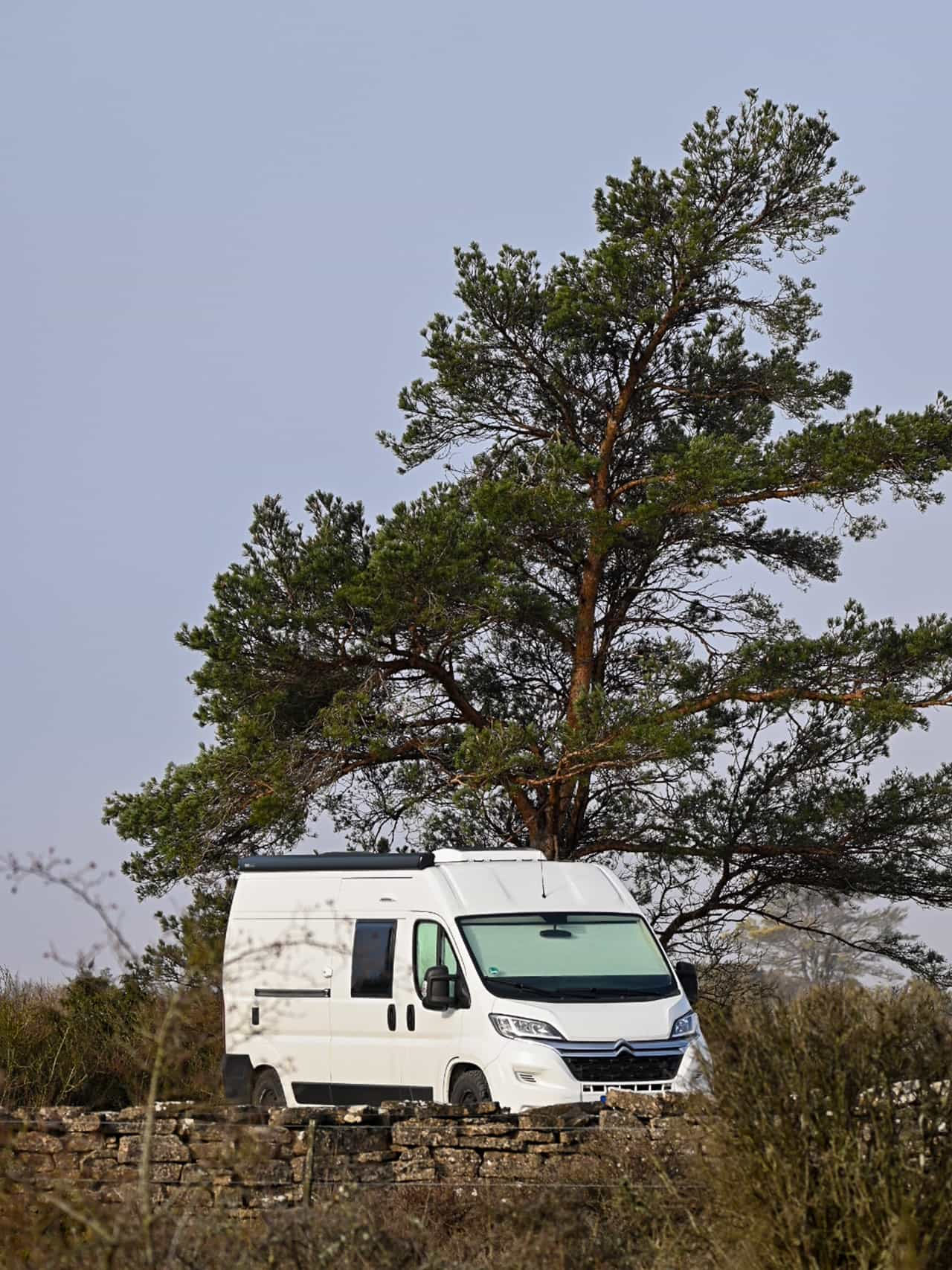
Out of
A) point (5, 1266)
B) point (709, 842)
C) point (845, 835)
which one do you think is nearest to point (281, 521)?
point (709, 842)

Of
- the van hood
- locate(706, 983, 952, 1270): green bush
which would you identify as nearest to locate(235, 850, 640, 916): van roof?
the van hood

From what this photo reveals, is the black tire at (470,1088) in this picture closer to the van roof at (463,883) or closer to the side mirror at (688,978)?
the van roof at (463,883)

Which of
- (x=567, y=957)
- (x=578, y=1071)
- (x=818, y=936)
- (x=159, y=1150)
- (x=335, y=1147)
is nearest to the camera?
(x=335, y=1147)

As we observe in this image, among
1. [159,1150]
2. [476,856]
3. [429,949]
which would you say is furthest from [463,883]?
[159,1150]

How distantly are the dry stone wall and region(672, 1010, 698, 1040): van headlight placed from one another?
188 cm

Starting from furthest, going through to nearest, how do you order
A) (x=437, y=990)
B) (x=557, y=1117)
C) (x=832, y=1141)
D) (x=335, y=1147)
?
1. (x=437, y=990)
2. (x=557, y=1117)
3. (x=335, y=1147)
4. (x=832, y=1141)

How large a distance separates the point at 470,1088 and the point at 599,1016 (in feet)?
3.87

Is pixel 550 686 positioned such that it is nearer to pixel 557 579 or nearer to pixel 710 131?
pixel 557 579

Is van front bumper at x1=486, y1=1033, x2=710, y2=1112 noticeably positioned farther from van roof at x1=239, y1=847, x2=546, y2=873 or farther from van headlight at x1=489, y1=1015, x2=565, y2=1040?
van roof at x1=239, y1=847, x2=546, y2=873

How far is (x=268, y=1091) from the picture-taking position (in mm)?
14969

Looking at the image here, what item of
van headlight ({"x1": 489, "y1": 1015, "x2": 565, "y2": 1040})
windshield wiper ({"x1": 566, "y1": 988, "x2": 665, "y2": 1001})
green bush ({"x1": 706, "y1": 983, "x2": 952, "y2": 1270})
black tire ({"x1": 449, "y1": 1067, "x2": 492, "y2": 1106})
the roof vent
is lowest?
green bush ({"x1": 706, "y1": 983, "x2": 952, "y2": 1270})

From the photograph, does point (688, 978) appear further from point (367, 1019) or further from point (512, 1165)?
point (512, 1165)

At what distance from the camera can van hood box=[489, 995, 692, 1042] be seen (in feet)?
41.8

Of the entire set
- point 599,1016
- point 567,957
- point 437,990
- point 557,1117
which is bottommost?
point 557,1117
